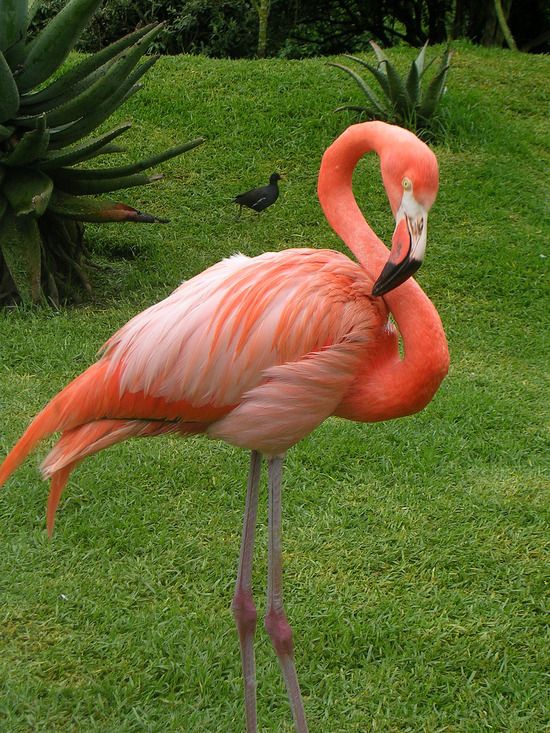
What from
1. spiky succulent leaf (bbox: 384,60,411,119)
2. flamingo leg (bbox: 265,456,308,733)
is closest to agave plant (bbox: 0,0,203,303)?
spiky succulent leaf (bbox: 384,60,411,119)

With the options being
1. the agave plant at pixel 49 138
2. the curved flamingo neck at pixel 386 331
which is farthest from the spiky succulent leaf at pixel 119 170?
the curved flamingo neck at pixel 386 331

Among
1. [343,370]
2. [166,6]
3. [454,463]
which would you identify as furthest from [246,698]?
[166,6]

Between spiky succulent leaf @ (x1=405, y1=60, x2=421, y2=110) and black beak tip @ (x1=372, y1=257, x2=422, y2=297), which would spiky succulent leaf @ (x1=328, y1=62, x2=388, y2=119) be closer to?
spiky succulent leaf @ (x1=405, y1=60, x2=421, y2=110)

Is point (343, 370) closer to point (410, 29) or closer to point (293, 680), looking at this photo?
point (293, 680)

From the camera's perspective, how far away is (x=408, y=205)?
2.32 m

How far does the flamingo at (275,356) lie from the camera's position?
245 centimetres

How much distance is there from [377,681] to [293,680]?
0.47 m

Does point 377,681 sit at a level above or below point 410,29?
below

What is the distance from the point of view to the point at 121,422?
2.60 meters

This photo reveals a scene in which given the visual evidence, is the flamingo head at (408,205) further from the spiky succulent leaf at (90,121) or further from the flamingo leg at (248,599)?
the spiky succulent leaf at (90,121)

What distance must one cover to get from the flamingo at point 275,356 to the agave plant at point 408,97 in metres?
5.16

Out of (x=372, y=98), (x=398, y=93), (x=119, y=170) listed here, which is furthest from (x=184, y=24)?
(x=119, y=170)

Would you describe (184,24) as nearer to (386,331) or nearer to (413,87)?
(413,87)

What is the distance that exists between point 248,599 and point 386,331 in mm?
971
